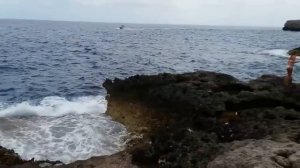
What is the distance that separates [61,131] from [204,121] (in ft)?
19.8

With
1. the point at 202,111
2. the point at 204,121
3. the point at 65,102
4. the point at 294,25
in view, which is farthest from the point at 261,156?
the point at 294,25

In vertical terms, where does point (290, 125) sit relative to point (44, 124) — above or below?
above

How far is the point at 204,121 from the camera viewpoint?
42.3 feet

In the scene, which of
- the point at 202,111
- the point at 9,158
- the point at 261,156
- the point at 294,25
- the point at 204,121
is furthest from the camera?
the point at 294,25

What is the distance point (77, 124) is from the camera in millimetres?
16750

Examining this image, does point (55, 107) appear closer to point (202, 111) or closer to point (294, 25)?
point (202, 111)

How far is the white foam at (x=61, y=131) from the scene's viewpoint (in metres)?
13.5

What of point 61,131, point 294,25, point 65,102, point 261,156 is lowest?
point 294,25

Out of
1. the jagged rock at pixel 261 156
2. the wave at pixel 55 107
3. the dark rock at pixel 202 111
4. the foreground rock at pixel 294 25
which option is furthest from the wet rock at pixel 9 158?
the foreground rock at pixel 294 25

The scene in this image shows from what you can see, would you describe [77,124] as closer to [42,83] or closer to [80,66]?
[42,83]

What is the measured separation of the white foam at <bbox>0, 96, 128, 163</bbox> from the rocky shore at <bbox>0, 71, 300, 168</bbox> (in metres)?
0.86

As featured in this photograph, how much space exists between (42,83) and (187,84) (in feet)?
43.9

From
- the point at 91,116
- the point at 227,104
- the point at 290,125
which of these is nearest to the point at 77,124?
the point at 91,116

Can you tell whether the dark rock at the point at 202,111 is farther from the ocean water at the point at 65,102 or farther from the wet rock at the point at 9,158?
the wet rock at the point at 9,158
